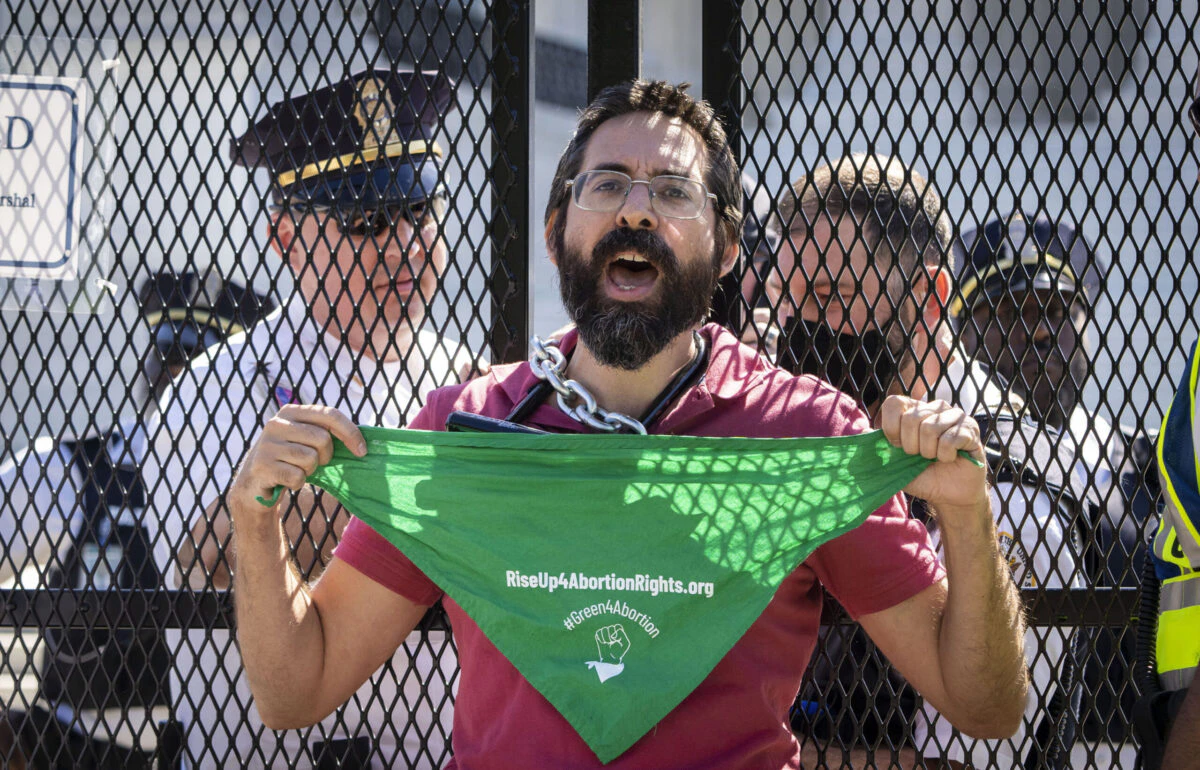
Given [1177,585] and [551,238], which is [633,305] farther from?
[1177,585]

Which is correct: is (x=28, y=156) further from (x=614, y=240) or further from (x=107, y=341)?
(x=614, y=240)

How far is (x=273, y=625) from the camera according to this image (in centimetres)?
178

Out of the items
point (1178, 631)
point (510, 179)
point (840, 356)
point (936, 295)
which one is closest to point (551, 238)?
point (510, 179)

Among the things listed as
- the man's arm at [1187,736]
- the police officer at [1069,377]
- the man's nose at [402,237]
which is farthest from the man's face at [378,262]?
the man's arm at [1187,736]

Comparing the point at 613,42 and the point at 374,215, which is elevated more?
the point at 613,42

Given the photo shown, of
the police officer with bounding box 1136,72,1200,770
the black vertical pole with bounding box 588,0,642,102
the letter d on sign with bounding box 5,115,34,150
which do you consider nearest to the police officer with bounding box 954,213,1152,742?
the police officer with bounding box 1136,72,1200,770

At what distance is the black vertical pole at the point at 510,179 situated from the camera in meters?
2.17

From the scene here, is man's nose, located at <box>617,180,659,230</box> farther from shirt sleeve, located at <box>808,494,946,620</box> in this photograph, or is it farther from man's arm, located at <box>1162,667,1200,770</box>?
man's arm, located at <box>1162,667,1200,770</box>

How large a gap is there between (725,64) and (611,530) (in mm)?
993

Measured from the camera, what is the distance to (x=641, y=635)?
1.67 m

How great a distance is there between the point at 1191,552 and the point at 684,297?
0.85m

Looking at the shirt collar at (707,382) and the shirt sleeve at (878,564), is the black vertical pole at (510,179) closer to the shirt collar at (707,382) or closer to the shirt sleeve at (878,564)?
the shirt collar at (707,382)

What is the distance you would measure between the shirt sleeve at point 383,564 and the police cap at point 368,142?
27.0 inches

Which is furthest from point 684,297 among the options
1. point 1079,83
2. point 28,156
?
point 1079,83
